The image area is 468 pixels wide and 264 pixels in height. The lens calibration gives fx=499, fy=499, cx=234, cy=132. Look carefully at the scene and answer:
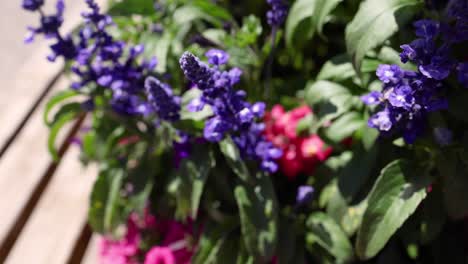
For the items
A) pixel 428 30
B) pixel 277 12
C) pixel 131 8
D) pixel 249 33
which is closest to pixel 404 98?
pixel 428 30

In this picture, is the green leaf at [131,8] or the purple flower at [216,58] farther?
the green leaf at [131,8]

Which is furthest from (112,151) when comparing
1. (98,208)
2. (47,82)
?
(47,82)

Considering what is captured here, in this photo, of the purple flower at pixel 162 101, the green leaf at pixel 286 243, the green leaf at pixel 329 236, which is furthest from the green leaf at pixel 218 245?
the purple flower at pixel 162 101

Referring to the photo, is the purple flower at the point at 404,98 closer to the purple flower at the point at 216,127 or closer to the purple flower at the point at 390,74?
the purple flower at the point at 390,74

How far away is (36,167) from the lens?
242 centimetres

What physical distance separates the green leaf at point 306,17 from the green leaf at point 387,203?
492mm

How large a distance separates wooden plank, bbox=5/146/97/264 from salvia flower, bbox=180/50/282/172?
1.04 meters

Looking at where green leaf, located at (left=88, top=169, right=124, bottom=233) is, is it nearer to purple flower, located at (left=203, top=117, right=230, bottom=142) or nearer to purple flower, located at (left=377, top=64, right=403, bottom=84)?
purple flower, located at (left=203, top=117, right=230, bottom=142)

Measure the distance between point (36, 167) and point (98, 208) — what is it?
0.59m

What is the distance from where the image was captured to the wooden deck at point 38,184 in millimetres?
2180

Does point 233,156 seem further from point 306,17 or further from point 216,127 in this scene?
point 306,17

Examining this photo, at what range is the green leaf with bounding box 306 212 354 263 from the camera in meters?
1.66

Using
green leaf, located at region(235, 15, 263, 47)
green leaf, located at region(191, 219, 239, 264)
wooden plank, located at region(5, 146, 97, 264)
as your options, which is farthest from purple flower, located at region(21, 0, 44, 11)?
green leaf, located at region(191, 219, 239, 264)

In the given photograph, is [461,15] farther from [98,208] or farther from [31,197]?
[31,197]
